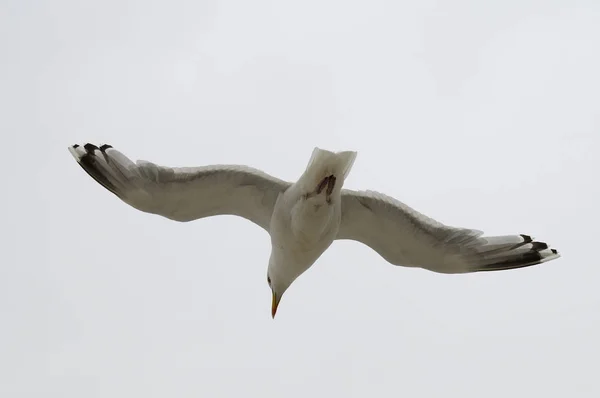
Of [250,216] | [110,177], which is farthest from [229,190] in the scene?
[110,177]

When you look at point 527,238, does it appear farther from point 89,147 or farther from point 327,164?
point 89,147

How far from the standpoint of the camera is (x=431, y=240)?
703cm

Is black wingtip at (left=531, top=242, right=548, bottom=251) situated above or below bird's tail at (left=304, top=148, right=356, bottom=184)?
below

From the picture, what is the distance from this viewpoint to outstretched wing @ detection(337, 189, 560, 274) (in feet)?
23.0

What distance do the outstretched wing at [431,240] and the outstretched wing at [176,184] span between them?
0.74m

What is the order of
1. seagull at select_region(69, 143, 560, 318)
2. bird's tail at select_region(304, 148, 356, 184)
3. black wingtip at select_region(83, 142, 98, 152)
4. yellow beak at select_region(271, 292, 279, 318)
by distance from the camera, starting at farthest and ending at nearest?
yellow beak at select_region(271, 292, 279, 318) < black wingtip at select_region(83, 142, 98, 152) < seagull at select_region(69, 143, 560, 318) < bird's tail at select_region(304, 148, 356, 184)

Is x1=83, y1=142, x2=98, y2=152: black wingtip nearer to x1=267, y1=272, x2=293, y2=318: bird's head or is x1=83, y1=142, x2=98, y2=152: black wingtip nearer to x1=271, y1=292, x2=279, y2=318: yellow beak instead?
x1=267, y1=272, x2=293, y2=318: bird's head

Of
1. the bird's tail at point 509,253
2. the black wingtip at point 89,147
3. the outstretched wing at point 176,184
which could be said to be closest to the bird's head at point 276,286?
the outstretched wing at point 176,184

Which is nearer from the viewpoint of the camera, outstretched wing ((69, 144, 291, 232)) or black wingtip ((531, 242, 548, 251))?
outstretched wing ((69, 144, 291, 232))

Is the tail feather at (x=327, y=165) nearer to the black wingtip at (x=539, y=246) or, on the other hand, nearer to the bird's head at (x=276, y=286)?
the bird's head at (x=276, y=286)

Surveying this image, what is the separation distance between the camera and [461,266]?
7137 mm

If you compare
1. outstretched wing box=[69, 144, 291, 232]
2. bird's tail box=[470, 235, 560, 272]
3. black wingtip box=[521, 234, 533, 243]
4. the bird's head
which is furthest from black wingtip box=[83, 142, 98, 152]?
black wingtip box=[521, 234, 533, 243]

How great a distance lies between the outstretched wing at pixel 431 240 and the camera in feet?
23.0

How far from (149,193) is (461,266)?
2.77m
